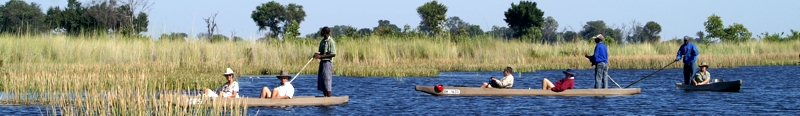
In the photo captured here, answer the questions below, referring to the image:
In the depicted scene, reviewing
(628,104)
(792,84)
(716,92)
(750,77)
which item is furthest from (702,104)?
(750,77)

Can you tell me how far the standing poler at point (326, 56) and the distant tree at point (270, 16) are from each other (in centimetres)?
6367

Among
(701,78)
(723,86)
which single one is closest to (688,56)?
(701,78)

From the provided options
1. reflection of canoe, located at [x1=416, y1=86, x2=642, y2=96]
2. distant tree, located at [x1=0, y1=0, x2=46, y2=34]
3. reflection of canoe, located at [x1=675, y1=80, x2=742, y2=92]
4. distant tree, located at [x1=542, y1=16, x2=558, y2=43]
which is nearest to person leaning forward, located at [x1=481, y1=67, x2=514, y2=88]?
reflection of canoe, located at [x1=416, y1=86, x2=642, y2=96]

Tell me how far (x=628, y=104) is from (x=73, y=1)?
54.2m

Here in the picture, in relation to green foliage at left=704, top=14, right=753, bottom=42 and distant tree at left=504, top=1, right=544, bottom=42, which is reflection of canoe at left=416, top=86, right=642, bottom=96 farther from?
distant tree at left=504, top=1, right=544, bottom=42

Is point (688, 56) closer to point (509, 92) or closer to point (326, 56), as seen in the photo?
point (509, 92)

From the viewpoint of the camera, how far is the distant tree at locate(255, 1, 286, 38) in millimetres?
80562

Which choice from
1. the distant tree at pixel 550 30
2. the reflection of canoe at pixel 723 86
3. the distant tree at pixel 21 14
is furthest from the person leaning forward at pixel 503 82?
the distant tree at pixel 550 30

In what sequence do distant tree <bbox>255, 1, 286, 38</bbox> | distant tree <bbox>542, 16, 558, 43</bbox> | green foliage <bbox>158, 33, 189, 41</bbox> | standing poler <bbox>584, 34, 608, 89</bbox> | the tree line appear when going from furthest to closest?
distant tree <bbox>542, 16, 558, 43</bbox>, distant tree <bbox>255, 1, 286, 38</bbox>, the tree line, green foliage <bbox>158, 33, 189, 41</bbox>, standing poler <bbox>584, 34, 608, 89</bbox>

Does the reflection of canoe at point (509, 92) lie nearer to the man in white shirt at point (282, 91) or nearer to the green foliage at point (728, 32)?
the man in white shirt at point (282, 91)

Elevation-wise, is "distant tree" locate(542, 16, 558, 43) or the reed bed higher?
"distant tree" locate(542, 16, 558, 43)

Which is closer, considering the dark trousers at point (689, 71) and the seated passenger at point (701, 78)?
the seated passenger at point (701, 78)

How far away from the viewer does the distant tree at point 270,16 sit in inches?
3172

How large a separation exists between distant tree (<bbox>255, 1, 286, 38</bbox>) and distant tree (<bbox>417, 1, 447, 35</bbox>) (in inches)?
570
